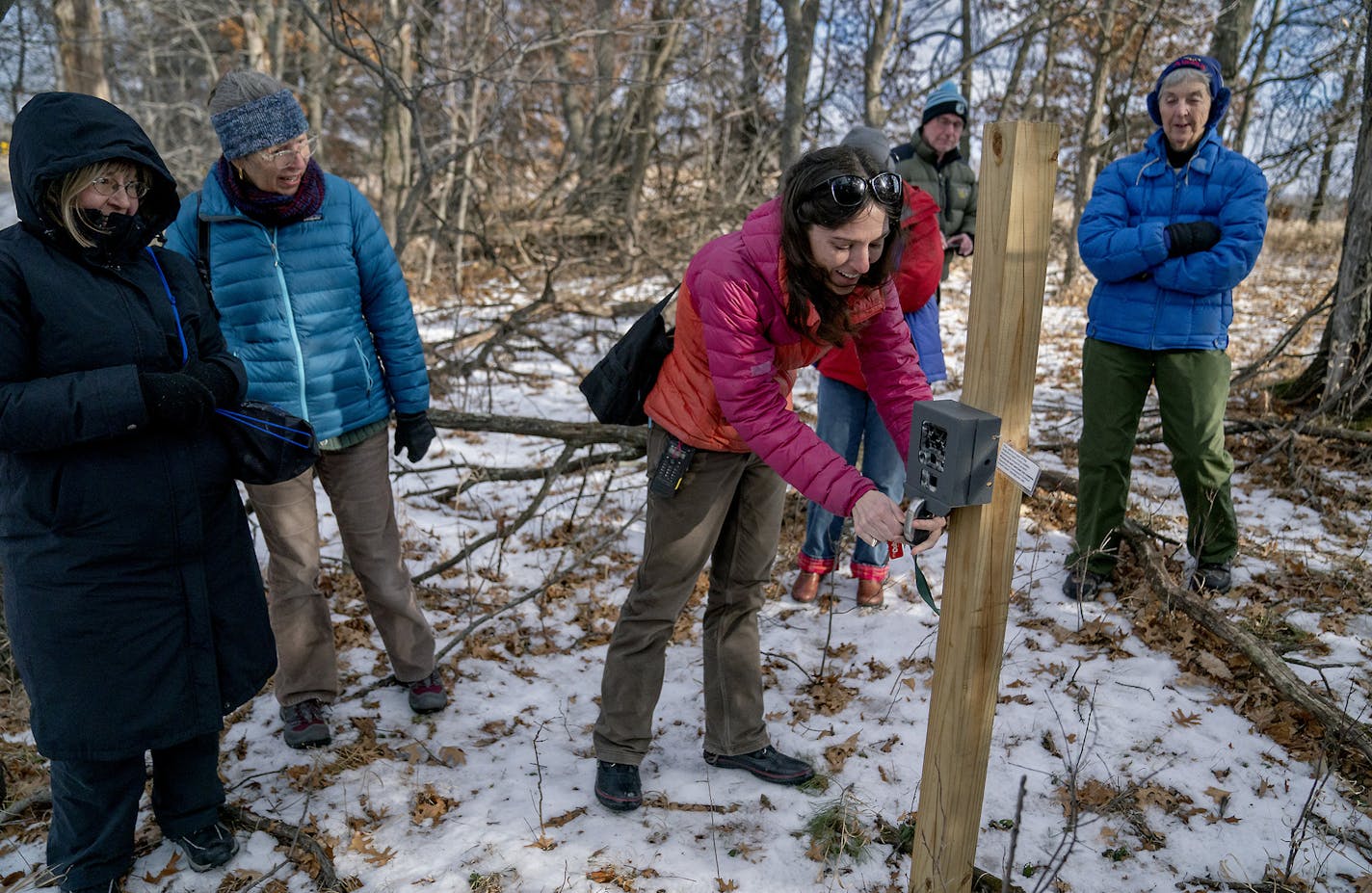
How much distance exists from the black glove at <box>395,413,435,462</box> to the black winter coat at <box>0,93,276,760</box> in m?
0.83

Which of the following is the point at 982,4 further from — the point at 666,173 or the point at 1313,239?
the point at 1313,239

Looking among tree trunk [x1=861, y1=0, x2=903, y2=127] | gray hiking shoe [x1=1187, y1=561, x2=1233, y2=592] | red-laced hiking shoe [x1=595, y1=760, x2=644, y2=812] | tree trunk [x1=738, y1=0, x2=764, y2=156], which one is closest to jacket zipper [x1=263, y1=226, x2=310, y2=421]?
red-laced hiking shoe [x1=595, y1=760, x2=644, y2=812]

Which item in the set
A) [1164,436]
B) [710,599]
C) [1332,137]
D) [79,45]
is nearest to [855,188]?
[710,599]

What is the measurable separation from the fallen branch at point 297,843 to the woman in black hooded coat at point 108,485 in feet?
1.01

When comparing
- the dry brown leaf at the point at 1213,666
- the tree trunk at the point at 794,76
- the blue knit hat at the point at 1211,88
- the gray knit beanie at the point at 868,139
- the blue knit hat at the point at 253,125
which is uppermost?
the tree trunk at the point at 794,76

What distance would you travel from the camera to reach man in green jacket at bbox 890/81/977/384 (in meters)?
4.56

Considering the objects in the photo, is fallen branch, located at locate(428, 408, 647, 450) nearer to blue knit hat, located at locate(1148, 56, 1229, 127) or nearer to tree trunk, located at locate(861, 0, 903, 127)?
blue knit hat, located at locate(1148, 56, 1229, 127)

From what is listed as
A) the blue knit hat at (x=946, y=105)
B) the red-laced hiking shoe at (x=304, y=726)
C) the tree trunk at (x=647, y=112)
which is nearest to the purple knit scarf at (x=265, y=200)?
the red-laced hiking shoe at (x=304, y=726)

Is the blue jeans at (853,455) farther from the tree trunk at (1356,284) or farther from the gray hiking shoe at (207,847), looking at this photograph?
the tree trunk at (1356,284)

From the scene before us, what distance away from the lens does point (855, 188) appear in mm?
2035

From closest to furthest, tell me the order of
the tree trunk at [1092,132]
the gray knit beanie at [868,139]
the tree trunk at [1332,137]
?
the gray knit beanie at [868,139] → the tree trunk at [1332,137] → the tree trunk at [1092,132]

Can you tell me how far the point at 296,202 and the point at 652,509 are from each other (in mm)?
1548

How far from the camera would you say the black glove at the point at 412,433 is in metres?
3.29

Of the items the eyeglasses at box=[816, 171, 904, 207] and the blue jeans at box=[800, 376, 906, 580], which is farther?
the blue jeans at box=[800, 376, 906, 580]
